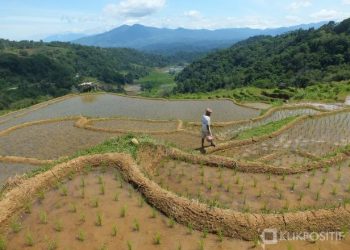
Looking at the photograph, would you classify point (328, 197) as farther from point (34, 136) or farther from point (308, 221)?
point (34, 136)

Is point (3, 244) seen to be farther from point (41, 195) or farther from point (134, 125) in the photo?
point (134, 125)

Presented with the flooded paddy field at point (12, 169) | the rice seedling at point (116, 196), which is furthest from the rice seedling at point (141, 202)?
the flooded paddy field at point (12, 169)

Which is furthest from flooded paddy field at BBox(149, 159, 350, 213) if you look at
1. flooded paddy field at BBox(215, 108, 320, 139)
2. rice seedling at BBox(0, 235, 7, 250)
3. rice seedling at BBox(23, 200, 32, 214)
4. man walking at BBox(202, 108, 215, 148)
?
flooded paddy field at BBox(215, 108, 320, 139)

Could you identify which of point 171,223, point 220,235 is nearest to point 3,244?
point 171,223

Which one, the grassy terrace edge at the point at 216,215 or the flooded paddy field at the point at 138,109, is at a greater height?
the grassy terrace edge at the point at 216,215

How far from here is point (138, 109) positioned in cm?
2859

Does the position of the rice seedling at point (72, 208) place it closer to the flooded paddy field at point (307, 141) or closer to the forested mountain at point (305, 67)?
the flooded paddy field at point (307, 141)

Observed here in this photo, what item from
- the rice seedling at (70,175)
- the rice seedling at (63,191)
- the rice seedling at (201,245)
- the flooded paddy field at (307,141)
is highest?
the rice seedling at (70,175)

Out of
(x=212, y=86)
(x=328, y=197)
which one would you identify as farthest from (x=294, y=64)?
(x=328, y=197)

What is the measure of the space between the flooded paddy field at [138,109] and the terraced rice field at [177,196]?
10.1 m

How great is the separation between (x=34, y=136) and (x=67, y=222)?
14.3 m

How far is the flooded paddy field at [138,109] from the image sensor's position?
83.8 ft

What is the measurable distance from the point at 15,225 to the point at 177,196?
12.6ft

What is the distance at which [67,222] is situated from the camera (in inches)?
301
